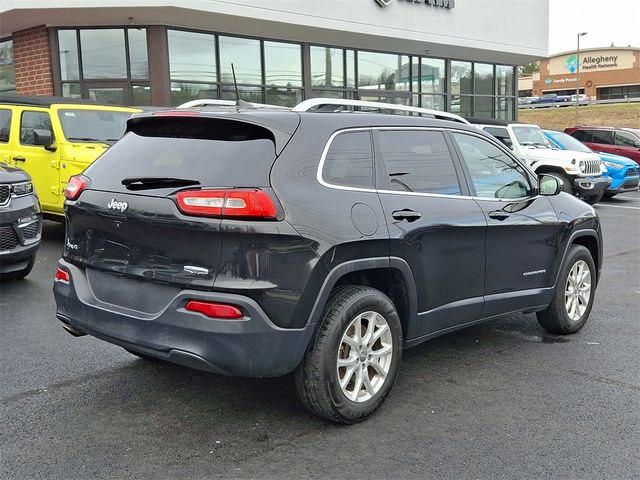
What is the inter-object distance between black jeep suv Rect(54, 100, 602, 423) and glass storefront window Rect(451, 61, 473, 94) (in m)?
19.7

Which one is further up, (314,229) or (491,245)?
(314,229)

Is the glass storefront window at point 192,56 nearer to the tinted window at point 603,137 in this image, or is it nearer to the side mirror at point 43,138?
the side mirror at point 43,138

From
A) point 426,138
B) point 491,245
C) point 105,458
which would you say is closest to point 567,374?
point 491,245

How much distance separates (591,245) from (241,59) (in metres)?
13.3

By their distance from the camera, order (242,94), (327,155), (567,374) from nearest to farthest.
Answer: (327,155), (567,374), (242,94)

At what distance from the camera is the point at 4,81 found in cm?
1800

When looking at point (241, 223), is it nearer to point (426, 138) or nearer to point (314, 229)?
point (314, 229)

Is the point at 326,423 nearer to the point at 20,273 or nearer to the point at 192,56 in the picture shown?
the point at 20,273

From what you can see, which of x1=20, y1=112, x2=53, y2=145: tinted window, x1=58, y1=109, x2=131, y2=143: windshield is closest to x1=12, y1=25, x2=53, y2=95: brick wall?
x1=20, y1=112, x2=53, y2=145: tinted window

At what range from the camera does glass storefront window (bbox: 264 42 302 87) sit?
17.8 m

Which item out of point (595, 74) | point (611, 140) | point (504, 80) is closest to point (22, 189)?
point (611, 140)

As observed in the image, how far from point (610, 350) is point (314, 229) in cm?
289

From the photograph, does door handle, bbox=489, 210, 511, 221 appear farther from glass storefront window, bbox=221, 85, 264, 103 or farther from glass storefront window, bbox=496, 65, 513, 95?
glass storefront window, bbox=496, 65, 513, 95

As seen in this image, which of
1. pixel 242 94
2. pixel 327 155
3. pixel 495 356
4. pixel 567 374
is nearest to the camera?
pixel 327 155
